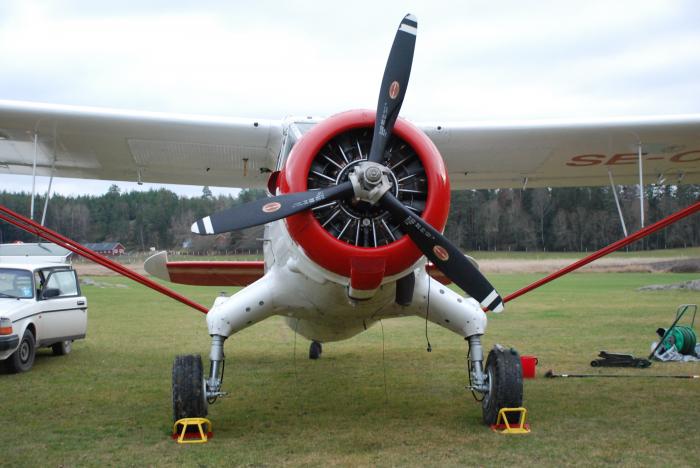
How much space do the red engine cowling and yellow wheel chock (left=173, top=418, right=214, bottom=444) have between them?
173 centimetres

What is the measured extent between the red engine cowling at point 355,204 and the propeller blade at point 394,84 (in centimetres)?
19

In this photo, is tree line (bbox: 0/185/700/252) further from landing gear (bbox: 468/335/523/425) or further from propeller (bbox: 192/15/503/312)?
propeller (bbox: 192/15/503/312)

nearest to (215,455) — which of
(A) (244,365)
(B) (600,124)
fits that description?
(A) (244,365)

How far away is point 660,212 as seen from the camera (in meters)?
62.9

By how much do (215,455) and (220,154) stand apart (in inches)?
162

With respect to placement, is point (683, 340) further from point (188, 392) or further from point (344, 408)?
point (188, 392)

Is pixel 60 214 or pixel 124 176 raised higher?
pixel 60 214

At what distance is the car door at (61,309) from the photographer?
9633 millimetres

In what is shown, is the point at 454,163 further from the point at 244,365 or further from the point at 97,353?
the point at 97,353

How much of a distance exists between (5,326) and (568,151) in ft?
23.9

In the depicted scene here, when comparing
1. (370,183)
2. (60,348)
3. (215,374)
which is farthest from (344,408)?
(60,348)

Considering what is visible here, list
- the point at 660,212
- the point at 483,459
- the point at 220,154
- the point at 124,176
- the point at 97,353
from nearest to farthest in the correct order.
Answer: the point at 483,459
the point at 220,154
the point at 124,176
the point at 97,353
the point at 660,212

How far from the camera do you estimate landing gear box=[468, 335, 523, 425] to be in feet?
18.8

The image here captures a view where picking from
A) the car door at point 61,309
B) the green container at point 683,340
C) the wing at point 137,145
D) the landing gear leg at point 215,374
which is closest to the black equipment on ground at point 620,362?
the green container at point 683,340
